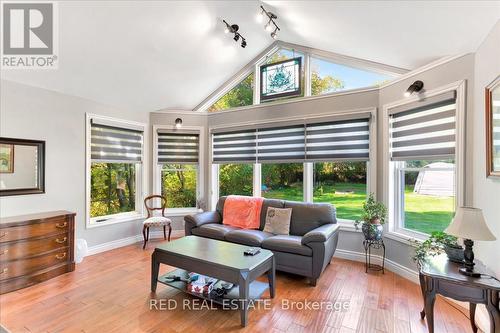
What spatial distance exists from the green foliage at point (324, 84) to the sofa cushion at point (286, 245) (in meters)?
Result: 2.44

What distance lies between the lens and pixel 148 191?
4.85 metres

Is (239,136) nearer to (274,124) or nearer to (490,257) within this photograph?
(274,124)

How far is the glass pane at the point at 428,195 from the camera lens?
113 inches

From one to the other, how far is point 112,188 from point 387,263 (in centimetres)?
457

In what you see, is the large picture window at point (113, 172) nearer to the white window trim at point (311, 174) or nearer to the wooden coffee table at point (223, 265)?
the white window trim at point (311, 174)

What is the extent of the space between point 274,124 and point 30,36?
3.36m

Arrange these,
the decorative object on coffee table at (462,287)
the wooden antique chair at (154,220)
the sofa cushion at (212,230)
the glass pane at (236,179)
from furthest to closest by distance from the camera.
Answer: the glass pane at (236,179) → the wooden antique chair at (154,220) → the sofa cushion at (212,230) → the decorative object on coffee table at (462,287)

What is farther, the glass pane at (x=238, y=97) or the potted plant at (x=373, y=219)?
the glass pane at (x=238, y=97)

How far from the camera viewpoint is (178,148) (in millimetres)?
5027

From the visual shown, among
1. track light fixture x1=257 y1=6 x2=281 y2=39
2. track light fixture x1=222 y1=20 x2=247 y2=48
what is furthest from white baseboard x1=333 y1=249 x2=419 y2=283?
track light fixture x1=222 y1=20 x2=247 y2=48

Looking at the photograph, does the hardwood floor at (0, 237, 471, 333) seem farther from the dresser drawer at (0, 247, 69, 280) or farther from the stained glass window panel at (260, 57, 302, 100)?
the stained glass window panel at (260, 57, 302, 100)

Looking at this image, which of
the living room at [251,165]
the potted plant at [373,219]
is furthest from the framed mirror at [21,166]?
the potted plant at [373,219]

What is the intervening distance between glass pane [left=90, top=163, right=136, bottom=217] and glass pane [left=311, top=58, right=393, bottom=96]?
12.1 ft

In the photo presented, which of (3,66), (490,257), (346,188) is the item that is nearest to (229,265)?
(490,257)
